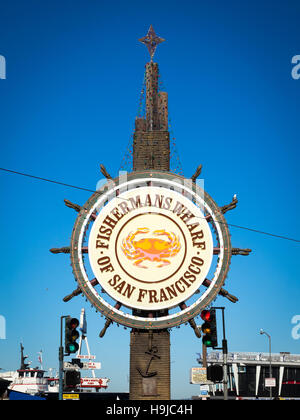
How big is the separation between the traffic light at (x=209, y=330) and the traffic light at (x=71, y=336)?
4.36 meters

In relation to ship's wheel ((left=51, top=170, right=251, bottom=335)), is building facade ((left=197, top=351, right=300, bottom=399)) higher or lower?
lower

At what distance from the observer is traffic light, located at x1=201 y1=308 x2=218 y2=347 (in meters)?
19.6

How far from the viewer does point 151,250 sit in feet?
111

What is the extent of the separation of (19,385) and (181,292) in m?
59.1

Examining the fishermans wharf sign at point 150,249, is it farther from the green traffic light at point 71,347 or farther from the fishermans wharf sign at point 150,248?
the green traffic light at point 71,347

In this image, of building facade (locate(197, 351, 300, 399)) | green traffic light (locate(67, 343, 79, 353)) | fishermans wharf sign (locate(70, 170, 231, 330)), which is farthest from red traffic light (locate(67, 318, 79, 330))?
building facade (locate(197, 351, 300, 399))

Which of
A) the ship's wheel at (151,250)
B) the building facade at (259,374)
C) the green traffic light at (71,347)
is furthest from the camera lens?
the building facade at (259,374)

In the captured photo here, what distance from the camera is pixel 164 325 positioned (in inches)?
1281

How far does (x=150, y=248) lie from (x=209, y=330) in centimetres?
1425

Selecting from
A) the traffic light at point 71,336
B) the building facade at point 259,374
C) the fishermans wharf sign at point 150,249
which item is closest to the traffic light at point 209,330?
the traffic light at point 71,336

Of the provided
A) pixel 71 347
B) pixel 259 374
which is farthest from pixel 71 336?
pixel 259 374

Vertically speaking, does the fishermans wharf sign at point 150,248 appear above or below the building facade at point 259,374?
above

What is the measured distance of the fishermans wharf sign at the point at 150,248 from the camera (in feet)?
109

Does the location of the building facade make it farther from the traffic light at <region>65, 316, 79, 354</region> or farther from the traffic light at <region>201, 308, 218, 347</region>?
the traffic light at <region>65, 316, 79, 354</region>
